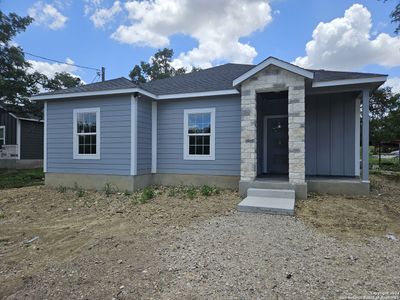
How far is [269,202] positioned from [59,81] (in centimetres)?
1887

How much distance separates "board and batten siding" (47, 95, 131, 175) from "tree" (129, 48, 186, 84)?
22328 mm

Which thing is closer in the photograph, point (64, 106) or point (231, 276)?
point (231, 276)

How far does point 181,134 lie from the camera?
884 cm

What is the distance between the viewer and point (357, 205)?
620 centimetres

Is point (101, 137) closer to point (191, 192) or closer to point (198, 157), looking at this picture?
point (198, 157)

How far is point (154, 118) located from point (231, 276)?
6897 mm

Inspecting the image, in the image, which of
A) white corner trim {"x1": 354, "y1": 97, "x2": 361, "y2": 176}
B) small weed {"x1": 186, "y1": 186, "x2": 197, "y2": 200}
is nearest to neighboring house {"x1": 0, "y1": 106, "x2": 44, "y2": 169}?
Answer: small weed {"x1": 186, "y1": 186, "x2": 197, "y2": 200}

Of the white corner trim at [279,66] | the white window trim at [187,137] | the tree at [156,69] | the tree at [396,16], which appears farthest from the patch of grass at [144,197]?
the tree at [156,69]

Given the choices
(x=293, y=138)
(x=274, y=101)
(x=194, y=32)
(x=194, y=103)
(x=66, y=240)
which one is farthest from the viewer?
(x=194, y=32)

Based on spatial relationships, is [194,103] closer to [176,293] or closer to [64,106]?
[64,106]

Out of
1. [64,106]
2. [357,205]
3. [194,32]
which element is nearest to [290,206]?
[357,205]

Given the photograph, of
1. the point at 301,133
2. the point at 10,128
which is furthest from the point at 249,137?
the point at 10,128

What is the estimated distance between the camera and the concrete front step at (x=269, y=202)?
5500mm

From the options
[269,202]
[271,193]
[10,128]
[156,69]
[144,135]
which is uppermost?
[156,69]
